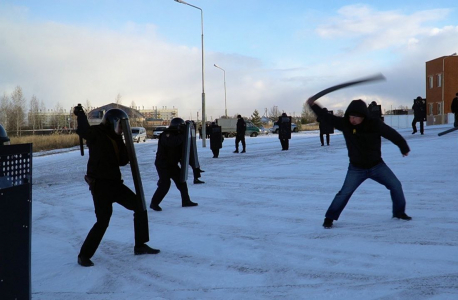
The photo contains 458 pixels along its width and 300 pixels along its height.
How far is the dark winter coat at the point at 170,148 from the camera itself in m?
7.75

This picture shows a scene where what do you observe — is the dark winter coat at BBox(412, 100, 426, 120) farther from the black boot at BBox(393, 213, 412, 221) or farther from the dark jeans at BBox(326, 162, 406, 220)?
the dark jeans at BBox(326, 162, 406, 220)

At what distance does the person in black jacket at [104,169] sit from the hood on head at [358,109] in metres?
2.65

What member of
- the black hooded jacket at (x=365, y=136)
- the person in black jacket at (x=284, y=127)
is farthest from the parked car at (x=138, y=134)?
the black hooded jacket at (x=365, y=136)

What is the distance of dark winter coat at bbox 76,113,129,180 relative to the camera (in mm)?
4602

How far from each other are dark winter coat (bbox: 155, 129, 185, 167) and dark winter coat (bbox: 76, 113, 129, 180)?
3.06m

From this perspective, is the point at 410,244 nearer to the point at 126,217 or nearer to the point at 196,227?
the point at 196,227

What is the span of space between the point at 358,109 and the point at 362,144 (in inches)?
17.3

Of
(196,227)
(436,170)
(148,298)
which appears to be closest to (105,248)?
(196,227)

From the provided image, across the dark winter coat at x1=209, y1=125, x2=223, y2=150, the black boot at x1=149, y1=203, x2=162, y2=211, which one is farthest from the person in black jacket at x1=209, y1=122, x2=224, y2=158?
the black boot at x1=149, y1=203, x2=162, y2=211

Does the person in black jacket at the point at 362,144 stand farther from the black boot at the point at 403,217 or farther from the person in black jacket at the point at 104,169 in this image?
the person in black jacket at the point at 104,169

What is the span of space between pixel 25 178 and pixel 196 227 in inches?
143

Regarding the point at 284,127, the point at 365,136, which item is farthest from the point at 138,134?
the point at 365,136

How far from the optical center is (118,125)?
184 inches

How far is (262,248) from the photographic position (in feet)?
17.0
